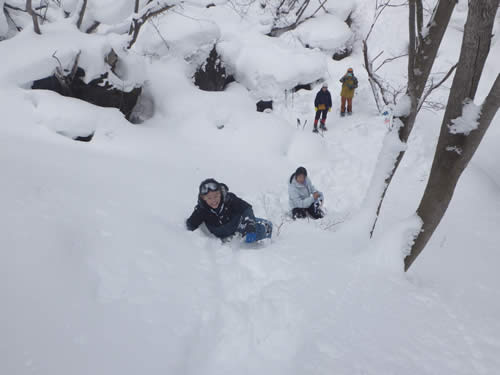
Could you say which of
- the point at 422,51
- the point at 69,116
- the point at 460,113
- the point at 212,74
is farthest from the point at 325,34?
the point at 460,113

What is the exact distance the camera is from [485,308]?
2482 mm

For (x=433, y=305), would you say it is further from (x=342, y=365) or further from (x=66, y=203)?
(x=66, y=203)

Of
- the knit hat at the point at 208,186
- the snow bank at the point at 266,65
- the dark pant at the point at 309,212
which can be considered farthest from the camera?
the snow bank at the point at 266,65

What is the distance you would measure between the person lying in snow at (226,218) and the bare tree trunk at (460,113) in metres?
1.59

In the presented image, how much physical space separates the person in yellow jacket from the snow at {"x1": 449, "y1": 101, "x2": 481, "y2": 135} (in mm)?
7655

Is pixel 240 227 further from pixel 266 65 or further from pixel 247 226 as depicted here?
pixel 266 65

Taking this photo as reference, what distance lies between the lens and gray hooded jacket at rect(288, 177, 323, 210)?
4625 mm

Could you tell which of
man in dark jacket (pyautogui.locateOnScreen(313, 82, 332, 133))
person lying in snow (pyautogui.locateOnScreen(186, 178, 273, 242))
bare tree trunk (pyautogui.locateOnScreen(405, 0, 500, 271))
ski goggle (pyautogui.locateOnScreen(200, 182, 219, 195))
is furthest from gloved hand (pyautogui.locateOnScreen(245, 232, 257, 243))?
man in dark jacket (pyautogui.locateOnScreen(313, 82, 332, 133))

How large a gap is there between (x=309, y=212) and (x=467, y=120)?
9.83 ft

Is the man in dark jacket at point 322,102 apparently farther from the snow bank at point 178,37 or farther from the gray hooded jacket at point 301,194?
the gray hooded jacket at point 301,194

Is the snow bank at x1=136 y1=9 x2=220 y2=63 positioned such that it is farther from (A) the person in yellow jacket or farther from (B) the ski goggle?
(B) the ski goggle

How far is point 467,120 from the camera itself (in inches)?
80.9

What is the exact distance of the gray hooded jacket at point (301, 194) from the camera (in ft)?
15.2


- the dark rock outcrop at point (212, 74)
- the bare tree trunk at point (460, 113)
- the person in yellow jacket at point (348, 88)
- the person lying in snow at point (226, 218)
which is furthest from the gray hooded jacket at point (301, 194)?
the dark rock outcrop at point (212, 74)
